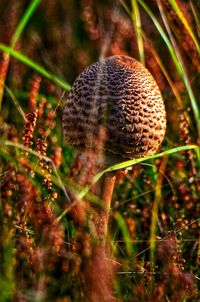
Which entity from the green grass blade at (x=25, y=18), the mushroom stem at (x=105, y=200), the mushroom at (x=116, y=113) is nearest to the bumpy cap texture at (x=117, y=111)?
the mushroom at (x=116, y=113)

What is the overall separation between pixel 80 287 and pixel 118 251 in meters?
0.73

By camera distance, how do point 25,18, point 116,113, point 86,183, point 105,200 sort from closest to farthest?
1. point 86,183
2. point 116,113
3. point 105,200
4. point 25,18

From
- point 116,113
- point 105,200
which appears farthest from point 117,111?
point 105,200

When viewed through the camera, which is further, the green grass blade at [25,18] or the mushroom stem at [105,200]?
the green grass blade at [25,18]

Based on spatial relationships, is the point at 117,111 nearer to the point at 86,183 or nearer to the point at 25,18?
the point at 86,183

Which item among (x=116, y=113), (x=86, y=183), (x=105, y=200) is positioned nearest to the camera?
(x=86, y=183)

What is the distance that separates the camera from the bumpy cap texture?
2.47m

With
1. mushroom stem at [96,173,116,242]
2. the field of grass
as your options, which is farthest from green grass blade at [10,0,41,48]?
mushroom stem at [96,173,116,242]

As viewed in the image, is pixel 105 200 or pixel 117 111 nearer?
pixel 117 111

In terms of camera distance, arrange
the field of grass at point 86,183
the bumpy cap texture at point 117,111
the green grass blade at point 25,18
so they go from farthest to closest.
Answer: the green grass blade at point 25,18
the bumpy cap texture at point 117,111
the field of grass at point 86,183

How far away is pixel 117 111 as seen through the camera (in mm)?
2477

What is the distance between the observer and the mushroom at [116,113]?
2.47 metres

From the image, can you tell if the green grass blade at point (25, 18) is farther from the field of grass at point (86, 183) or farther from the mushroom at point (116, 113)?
the mushroom at point (116, 113)

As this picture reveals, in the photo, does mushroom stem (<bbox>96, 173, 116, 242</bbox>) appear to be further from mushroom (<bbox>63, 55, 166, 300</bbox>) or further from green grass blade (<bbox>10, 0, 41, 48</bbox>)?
green grass blade (<bbox>10, 0, 41, 48</bbox>)
